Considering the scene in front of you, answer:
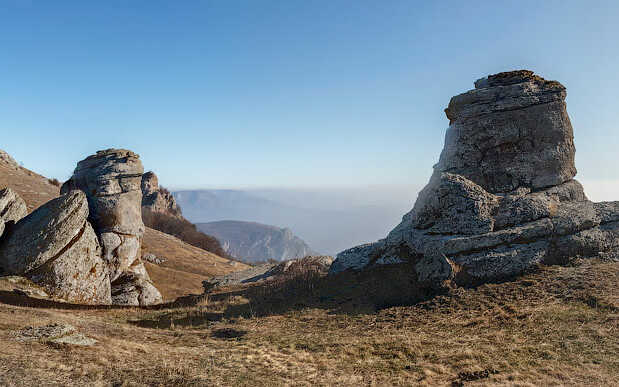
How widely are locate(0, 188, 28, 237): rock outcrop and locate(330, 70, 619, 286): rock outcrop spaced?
22427 mm

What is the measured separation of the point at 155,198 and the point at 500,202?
109 meters

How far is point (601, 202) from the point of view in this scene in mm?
20953

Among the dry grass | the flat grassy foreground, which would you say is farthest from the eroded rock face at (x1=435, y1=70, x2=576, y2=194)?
the dry grass

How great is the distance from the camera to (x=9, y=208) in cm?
2436

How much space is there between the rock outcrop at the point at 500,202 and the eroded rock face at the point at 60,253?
57.7ft

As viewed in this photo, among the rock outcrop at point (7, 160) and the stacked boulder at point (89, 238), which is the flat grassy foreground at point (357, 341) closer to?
the stacked boulder at point (89, 238)

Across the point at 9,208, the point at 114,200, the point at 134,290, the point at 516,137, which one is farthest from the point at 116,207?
the point at 516,137

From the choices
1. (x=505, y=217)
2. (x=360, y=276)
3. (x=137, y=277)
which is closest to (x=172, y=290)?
(x=137, y=277)

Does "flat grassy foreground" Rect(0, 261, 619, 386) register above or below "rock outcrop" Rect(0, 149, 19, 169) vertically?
below

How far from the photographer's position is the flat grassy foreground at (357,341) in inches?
393

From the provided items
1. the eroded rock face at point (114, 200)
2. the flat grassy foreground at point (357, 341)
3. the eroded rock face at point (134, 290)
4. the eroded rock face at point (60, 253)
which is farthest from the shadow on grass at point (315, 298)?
the eroded rock face at point (114, 200)

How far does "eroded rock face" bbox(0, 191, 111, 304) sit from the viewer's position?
22.0 meters

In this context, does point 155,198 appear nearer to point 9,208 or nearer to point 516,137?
point 9,208

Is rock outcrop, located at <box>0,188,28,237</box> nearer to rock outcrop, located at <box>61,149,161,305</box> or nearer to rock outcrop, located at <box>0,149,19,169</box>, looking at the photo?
rock outcrop, located at <box>61,149,161,305</box>
